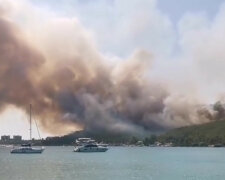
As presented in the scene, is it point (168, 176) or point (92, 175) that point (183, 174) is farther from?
point (92, 175)

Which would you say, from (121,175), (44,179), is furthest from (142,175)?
(44,179)

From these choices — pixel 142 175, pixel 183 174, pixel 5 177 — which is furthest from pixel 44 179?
pixel 183 174

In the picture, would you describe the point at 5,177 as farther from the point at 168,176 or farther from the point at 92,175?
the point at 168,176

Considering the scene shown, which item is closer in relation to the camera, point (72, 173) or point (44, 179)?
point (44, 179)

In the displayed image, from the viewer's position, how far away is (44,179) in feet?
522

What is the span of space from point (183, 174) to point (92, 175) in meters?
28.3

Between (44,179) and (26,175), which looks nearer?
Result: (44,179)

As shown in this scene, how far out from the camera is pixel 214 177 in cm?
16425

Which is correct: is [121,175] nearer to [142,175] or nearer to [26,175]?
[142,175]

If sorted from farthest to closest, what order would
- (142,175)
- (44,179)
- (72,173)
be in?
(72,173)
(142,175)
(44,179)

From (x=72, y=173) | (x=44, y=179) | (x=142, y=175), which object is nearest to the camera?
(x=44, y=179)

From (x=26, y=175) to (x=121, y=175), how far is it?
2965cm

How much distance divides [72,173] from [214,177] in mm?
47025

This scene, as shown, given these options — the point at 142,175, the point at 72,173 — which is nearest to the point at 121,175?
the point at 142,175
